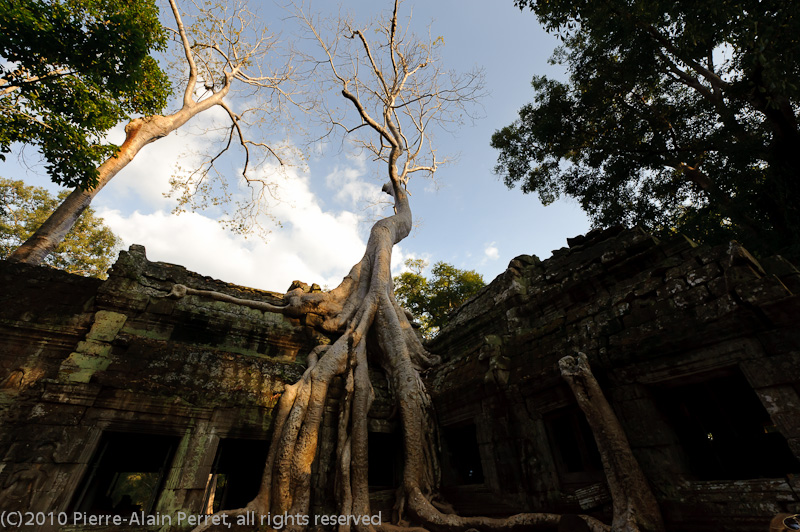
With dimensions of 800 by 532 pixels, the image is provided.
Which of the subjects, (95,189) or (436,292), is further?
(436,292)

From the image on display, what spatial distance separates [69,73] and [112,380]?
4625 mm

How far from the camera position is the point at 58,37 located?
467 cm

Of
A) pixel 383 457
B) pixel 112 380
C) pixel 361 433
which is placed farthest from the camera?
pixel 383 457

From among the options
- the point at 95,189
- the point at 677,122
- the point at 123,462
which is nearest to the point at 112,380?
the point at 123,462

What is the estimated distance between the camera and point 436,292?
618 inches

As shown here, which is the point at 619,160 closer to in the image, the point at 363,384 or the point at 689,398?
the point at 689,398

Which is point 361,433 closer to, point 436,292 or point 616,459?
point 616,459

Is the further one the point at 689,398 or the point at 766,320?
the point at 689,398

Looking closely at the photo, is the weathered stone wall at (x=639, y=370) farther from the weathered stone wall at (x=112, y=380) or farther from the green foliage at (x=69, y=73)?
the green foliage at (x=69, y=73)

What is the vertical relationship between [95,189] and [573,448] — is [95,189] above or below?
above

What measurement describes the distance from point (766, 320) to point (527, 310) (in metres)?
2.66

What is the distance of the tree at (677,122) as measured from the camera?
4504 mm

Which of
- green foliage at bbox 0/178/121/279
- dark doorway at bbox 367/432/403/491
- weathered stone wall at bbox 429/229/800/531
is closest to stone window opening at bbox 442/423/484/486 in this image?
weathered stone wall at bbox 429/229/800/531

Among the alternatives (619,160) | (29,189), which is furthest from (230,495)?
(29,189)
